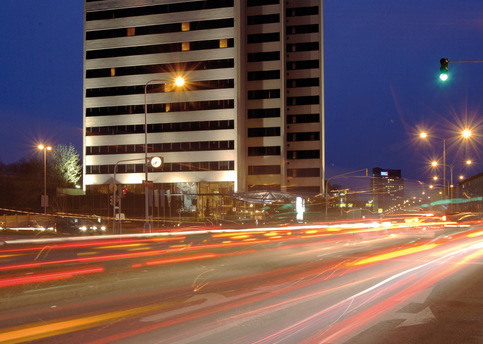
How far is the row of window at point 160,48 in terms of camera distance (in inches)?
2525

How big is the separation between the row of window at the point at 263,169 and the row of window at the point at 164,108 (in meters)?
11.3

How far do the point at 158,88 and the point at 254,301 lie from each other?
60.0m

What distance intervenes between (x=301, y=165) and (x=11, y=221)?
41.3 metres

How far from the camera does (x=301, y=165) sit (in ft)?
233

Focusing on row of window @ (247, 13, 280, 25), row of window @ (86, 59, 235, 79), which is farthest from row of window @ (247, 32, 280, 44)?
row of window @ (86, 59, 235, 79)

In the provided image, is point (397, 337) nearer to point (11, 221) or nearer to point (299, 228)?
point (299, 228)

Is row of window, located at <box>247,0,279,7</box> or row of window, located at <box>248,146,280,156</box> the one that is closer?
row of window, located at <box>247,0,279,7</box>

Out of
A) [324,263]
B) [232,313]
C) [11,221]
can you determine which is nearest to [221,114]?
[11,221]

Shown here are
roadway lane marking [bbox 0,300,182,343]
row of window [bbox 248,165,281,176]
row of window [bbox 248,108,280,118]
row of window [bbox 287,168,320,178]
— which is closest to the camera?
roadway lane marking [bbox 0,300,182,343]

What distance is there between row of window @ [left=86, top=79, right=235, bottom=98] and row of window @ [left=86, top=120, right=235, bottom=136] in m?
4.88

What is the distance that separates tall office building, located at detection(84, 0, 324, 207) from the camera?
210 feet

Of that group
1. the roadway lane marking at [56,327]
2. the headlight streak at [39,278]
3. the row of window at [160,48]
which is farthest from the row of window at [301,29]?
the roadway lane marking at [56,327]

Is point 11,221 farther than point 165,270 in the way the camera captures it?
Yes

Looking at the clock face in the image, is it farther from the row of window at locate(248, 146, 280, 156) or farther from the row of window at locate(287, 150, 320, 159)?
the row of window at locate(287, 150, 320, 159)
